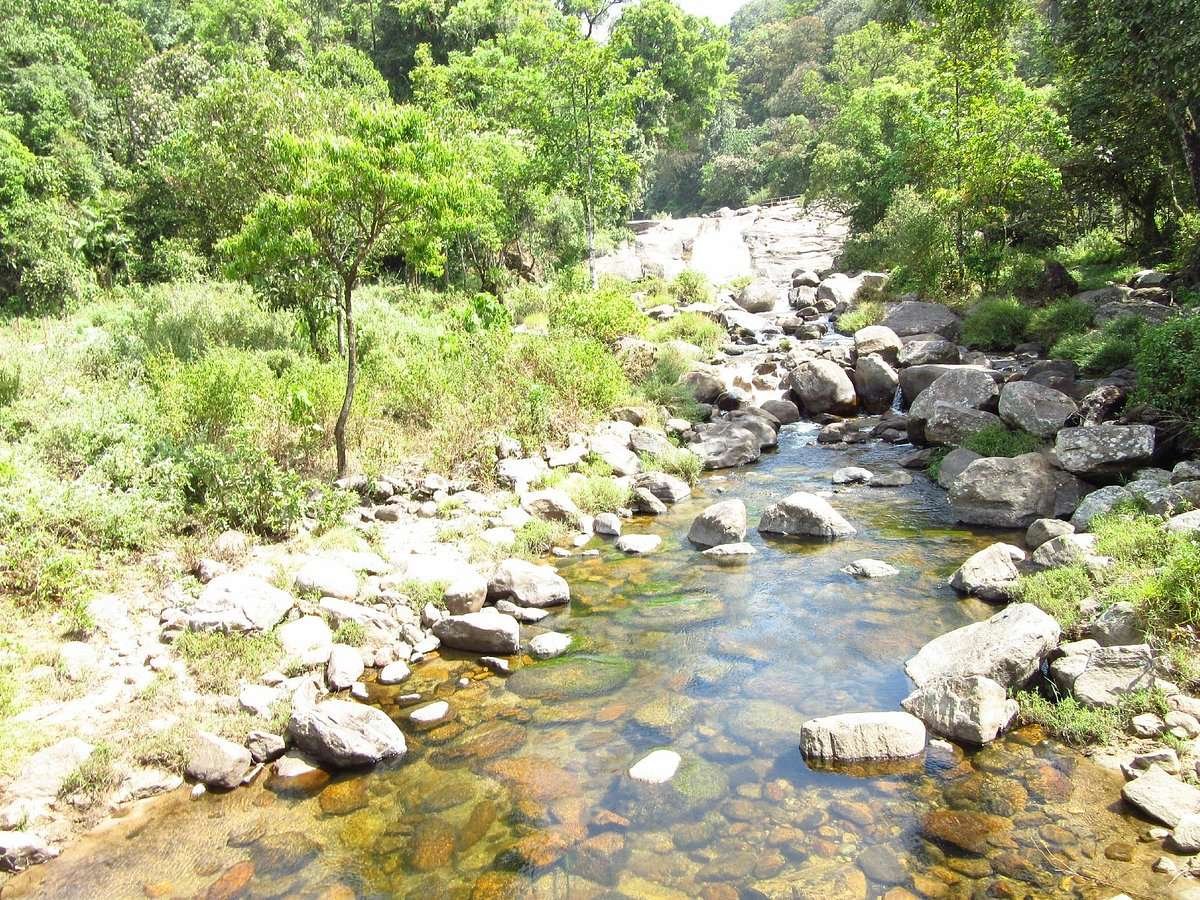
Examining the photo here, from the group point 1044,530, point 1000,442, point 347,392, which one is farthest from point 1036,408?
point 347,392

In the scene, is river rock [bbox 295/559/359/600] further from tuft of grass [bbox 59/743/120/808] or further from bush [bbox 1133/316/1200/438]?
bush [bbox 1133/316/1200/438]

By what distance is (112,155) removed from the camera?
31.1 m

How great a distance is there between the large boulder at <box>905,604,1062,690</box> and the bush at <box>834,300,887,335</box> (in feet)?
48.3

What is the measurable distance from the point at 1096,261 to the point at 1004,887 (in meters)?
21.1

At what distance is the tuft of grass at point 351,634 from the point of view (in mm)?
7160

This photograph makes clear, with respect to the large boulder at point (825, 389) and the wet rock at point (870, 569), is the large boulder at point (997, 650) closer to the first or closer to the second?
the wet rock at point (870, 569)

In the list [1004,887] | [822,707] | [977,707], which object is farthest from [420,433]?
[1004,887]

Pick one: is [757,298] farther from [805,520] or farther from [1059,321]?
[805,520]

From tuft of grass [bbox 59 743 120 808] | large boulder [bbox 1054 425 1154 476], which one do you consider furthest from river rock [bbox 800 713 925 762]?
large boulder [bbox 1054 425 1154 476]

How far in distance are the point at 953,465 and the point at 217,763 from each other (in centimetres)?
1024

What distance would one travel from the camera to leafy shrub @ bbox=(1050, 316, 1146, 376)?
12.9m

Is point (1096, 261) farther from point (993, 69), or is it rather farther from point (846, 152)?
point (846, 152)

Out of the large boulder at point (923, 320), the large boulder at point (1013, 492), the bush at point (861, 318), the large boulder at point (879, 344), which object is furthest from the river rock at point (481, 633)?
the bush at point (861, 318)

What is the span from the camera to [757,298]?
24953 millimetres
